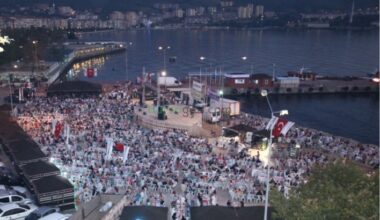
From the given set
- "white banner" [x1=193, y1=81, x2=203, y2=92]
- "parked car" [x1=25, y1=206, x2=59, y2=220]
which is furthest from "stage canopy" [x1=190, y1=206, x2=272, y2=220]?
"white banner" [x1=193, y1=81, x2=203, y2=92]

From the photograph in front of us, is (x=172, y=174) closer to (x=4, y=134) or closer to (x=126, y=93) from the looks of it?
(x=4, y=134)

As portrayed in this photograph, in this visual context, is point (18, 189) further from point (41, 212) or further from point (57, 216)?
A: point (57, 216)

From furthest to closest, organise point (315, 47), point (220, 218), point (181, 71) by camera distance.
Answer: point (315, 47) < point (181, 71) < point (220, 218)

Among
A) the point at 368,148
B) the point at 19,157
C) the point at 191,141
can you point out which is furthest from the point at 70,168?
the point at 368,148

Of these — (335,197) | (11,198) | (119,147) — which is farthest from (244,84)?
(335,197)

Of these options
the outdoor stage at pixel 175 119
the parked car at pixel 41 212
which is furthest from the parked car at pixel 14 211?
the outdoor stage at pixel 175 119

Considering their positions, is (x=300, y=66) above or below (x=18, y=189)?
below

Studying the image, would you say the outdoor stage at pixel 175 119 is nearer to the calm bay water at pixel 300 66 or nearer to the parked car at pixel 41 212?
the parked car at pixel 41 212
